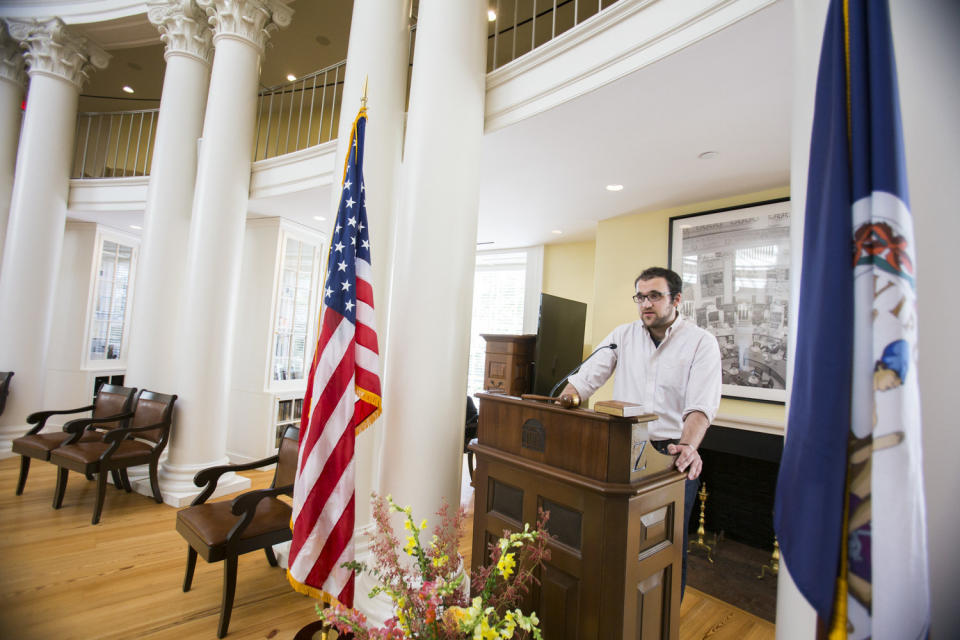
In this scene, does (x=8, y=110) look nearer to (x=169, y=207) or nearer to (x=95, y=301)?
(x=95, y=301)

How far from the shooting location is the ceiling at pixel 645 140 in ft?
6.97

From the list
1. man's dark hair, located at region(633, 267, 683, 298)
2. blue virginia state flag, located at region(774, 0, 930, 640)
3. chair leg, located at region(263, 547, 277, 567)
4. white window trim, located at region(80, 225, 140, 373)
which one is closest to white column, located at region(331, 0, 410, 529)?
chair leg, located at region(263, 547, 277, 567)

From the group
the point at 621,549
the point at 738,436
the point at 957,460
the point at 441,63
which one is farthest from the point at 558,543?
the point at 738,436

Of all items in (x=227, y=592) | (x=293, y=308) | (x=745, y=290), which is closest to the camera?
(x=227, y=592)

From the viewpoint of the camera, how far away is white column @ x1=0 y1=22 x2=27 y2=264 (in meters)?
5.28

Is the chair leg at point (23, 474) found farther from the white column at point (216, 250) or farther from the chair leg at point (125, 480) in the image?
the white column at point (216, 250)

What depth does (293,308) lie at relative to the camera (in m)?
5.87

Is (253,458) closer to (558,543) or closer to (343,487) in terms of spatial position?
(343,487)

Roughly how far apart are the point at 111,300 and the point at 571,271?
22.5ft

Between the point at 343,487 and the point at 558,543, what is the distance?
942 mm

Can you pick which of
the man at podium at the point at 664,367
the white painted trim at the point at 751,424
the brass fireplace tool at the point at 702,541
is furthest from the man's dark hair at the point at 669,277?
the brass fireplace tool at the point at 702,541

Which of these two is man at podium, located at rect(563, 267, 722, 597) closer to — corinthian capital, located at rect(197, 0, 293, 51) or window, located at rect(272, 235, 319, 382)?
corinthian capital, located at rect(197, 0, 293, 51)

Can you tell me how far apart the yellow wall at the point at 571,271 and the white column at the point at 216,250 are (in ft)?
13.2

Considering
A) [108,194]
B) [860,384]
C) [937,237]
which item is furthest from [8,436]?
[937,237]
